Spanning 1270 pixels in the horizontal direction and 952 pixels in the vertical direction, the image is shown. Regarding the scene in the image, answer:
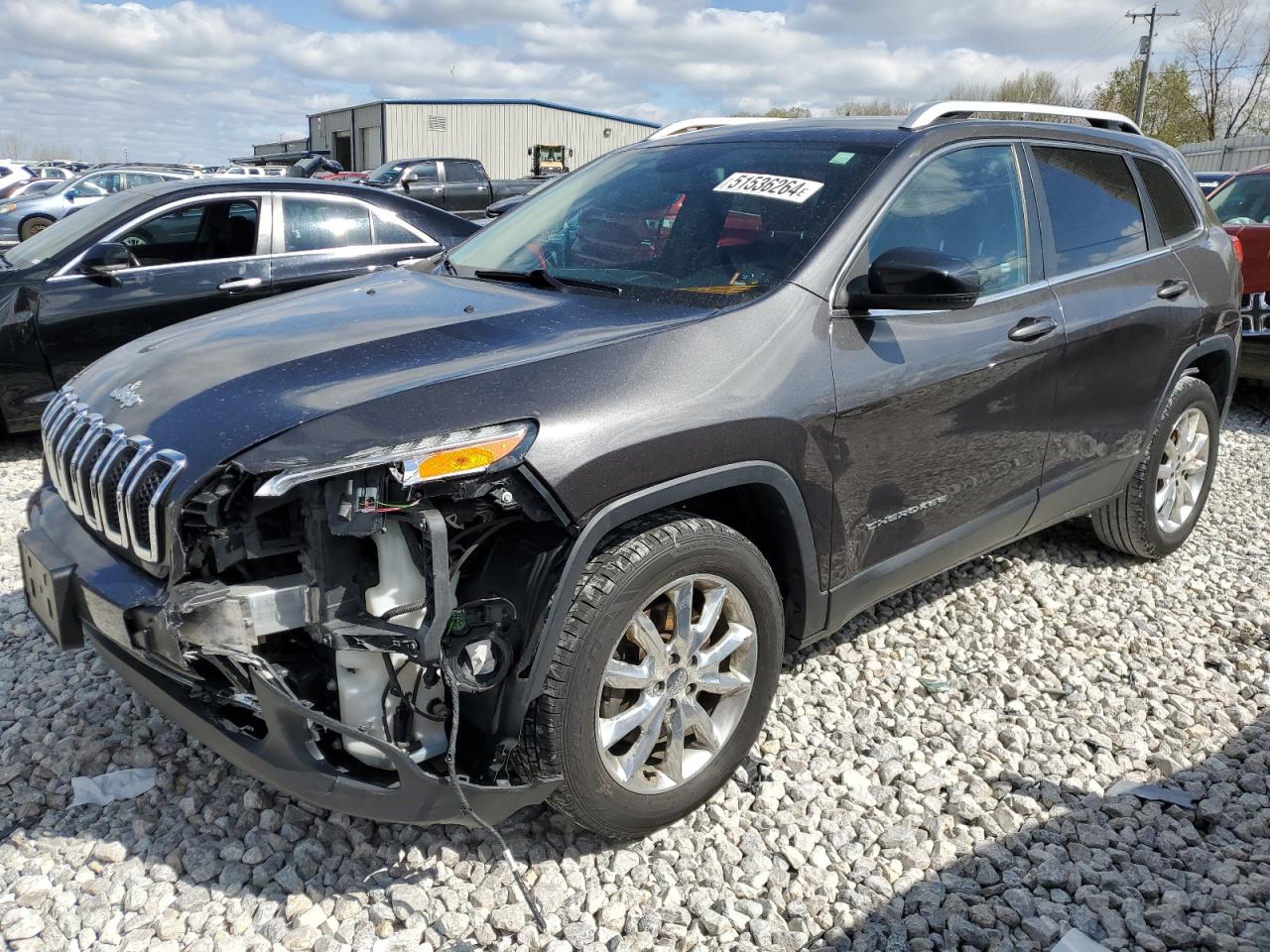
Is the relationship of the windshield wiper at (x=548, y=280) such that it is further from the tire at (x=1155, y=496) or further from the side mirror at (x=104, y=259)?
the side mirror at (x=104, y=259)

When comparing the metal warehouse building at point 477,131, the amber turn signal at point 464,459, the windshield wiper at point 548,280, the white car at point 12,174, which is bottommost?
the amber turn signal at point 464,459

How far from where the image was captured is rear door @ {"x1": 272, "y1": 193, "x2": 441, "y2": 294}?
640 cm

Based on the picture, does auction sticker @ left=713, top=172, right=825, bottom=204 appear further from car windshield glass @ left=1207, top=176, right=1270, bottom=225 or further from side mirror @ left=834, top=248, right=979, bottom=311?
car windshield glass @ left=1207, top=176, right=1270, bottom=225

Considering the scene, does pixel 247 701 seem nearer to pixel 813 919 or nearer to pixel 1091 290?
pixel 813 919

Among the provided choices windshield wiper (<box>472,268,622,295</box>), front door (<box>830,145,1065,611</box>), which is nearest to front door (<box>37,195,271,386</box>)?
windshield wiper (<box>472,268,622,295</box>)

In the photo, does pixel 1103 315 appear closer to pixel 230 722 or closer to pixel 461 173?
pixel 230 722

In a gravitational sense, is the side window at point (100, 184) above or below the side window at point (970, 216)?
above

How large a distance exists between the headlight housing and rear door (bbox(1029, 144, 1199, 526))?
2284mm

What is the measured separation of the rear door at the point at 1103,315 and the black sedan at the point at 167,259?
171 inches

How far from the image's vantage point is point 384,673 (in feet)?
7.52

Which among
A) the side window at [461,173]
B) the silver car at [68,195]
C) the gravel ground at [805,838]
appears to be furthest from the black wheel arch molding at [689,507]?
the side window at [461,173]

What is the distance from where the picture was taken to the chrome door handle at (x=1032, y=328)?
3.39 m

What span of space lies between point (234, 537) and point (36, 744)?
1.56 m

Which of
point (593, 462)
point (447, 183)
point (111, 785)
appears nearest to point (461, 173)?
point (447, 183)
